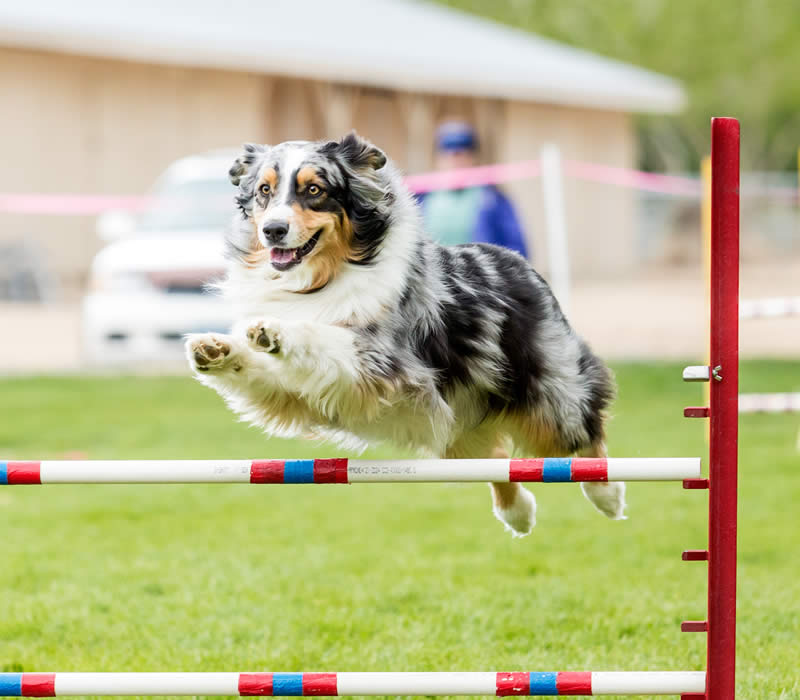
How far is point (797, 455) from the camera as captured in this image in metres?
8.27

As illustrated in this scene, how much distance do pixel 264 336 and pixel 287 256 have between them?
281 mm

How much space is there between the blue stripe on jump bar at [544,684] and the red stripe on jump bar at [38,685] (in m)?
1.10

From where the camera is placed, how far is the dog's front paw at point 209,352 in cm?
300

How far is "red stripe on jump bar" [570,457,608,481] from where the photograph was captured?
9.36 feet

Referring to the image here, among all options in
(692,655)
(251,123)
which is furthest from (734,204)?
(251,123)

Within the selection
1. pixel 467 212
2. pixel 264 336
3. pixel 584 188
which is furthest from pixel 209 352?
pixel 584 188

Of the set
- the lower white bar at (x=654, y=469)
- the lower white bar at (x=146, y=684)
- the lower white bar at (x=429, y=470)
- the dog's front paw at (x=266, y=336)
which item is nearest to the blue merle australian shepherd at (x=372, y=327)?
the dog's front paw at (x=266, y=336)

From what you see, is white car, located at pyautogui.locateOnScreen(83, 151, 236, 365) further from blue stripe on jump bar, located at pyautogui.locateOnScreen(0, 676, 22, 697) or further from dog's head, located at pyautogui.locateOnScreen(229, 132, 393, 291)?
blue stripe on jump bar, located at pyautogui.locateOnScreen(0, 676, 22, 697)

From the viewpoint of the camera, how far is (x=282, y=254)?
3150 mm

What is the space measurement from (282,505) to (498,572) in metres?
1.99

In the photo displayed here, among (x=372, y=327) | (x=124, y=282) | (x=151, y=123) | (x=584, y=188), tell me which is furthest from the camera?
(x=584, y=188)

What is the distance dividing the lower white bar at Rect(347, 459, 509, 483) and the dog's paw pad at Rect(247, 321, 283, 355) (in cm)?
33

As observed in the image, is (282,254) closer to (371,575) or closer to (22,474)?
(22,474)

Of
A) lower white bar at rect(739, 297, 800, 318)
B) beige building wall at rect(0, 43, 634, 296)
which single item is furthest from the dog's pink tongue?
beige building wall at rect(0, 43, 634, 296)
